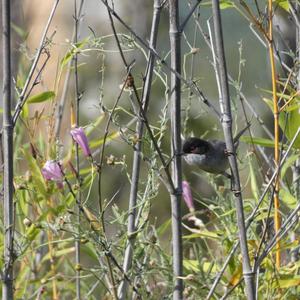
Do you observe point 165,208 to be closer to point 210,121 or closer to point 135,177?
point 210,121

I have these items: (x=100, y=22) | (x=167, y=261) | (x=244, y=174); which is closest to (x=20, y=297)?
(x=167, y=261)

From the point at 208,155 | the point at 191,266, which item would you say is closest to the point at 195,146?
the point at 208,155

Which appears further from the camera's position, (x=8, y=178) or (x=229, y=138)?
(x=8, y=178)

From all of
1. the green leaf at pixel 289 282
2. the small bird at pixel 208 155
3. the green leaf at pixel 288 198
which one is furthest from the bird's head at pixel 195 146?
the green leaf at pixel 289 282

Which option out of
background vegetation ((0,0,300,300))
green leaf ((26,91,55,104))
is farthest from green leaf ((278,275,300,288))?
green leaf ((26,91,55,104))

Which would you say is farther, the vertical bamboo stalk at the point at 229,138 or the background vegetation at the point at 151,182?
the background vegetation at the point at 151,182

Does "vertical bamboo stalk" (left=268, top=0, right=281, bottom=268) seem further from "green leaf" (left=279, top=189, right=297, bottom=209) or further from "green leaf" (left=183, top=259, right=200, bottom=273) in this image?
"green leaf" (left=183, top=259, right=200, bottom=273)

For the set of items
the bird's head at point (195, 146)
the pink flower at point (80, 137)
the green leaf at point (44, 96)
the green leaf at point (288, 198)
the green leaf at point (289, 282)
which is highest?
the green leaf at point (44, 96)

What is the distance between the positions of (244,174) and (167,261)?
1.92m

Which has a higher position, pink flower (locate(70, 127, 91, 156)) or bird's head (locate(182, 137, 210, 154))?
pink flower (locate(70, 127, 91, 156))

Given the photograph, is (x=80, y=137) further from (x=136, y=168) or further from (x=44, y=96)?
(x=44, y=96)

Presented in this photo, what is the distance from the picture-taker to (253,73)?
4.66 m

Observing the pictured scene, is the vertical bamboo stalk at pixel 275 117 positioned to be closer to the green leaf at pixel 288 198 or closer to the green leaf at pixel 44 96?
the green leaf at pixel 288 198

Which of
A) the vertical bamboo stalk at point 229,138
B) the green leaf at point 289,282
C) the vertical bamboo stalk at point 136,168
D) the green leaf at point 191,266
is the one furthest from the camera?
the green leaf at point 191,266
